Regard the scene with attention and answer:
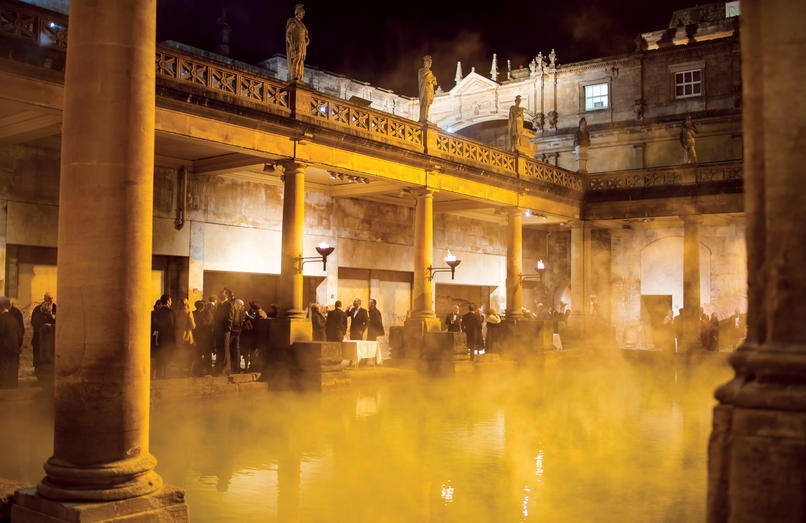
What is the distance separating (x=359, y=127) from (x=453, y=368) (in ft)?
19.8

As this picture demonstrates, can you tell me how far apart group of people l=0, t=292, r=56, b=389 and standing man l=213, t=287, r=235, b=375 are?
9.12ft

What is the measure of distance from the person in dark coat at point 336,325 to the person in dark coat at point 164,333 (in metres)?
3.91

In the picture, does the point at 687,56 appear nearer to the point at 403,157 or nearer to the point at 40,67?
the point at 403,157

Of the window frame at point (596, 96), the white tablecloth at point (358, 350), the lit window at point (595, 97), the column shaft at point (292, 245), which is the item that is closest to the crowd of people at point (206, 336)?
the column shaft at point (292, 245)

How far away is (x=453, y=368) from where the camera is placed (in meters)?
16.9

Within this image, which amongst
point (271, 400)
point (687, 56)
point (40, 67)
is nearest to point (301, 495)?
point (271, 400)

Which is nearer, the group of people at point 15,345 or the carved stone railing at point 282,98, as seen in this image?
the carved stone railing at point 282,98

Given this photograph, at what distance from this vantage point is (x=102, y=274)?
450cm

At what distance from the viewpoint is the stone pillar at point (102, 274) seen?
4.46m

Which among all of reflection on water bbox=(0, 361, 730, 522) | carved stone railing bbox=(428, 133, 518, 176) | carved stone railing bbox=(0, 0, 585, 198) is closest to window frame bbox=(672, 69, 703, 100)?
carved stone railing bbox=(0, 0, 585, 198)

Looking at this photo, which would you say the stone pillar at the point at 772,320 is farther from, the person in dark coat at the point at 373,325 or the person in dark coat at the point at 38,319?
the person in dark coat at the point at 373,325

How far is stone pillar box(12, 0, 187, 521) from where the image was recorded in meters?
4.46

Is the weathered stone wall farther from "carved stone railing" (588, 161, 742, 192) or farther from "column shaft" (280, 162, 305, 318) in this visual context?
"column shaft" (280, 162, 305, 318)

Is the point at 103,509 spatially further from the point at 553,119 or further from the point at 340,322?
the point at 553,119
